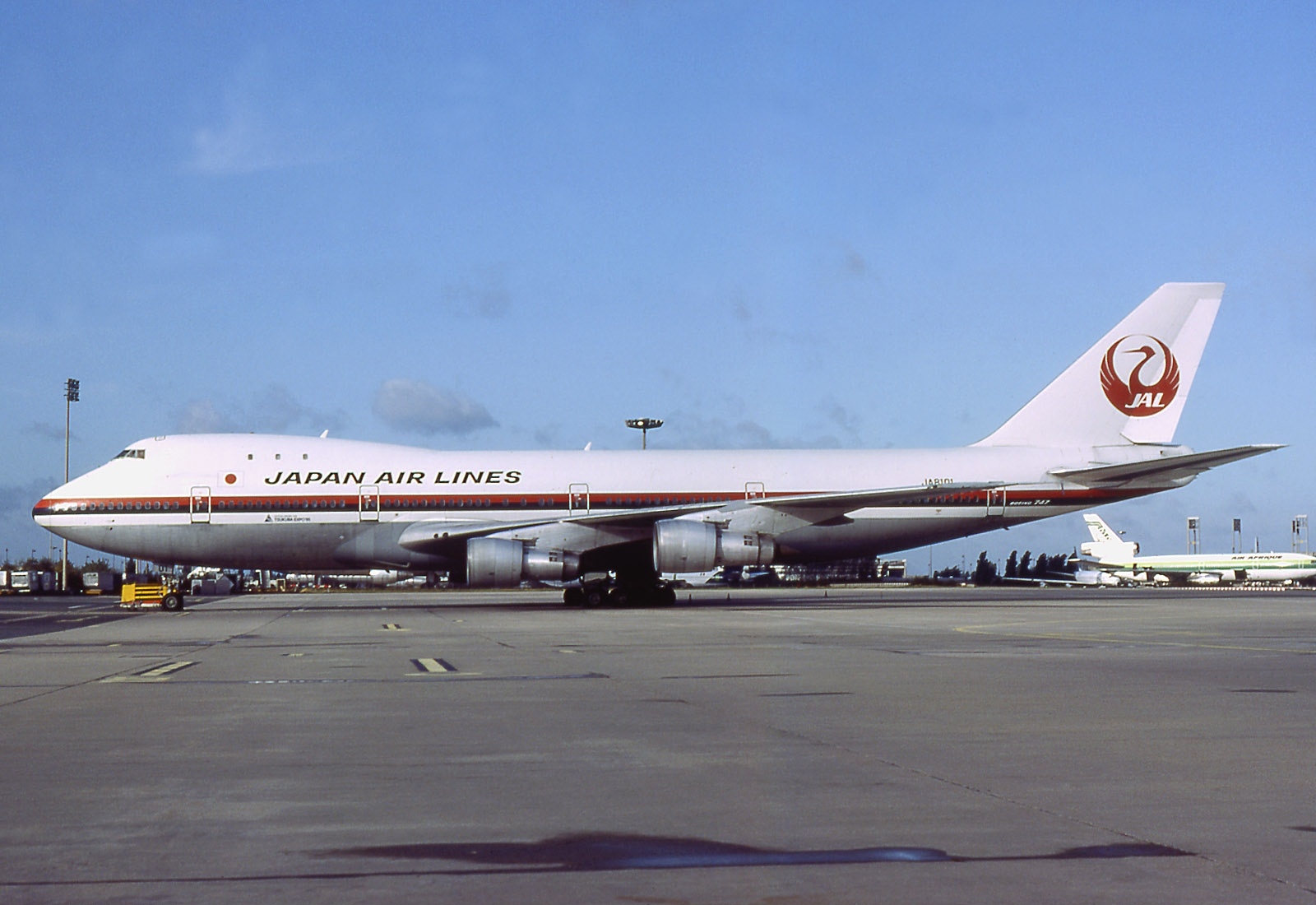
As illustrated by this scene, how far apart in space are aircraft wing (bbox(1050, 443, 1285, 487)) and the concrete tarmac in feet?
66.6

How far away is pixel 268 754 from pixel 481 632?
14.0 metres

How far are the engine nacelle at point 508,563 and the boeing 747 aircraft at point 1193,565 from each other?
88.3 m

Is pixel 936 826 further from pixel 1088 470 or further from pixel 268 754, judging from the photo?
pixel 1088 470

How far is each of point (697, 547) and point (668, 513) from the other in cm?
119

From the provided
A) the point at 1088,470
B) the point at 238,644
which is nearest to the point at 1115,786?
the point at 238,644

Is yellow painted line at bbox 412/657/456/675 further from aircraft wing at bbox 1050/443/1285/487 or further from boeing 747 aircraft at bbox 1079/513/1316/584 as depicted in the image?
boeing 747 aircraft at bbox 1079/513/1316/584

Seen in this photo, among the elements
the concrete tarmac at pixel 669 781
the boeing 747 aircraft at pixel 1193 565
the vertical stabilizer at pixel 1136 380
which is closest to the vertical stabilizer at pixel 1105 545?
the boeing 747 aircraft at pixel 1193 565

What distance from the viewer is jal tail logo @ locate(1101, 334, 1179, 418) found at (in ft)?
119

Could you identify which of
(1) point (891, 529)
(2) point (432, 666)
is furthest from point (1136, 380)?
(2) point (432, 666)

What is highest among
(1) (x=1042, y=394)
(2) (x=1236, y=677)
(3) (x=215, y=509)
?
(1) (x=1042, y=394)

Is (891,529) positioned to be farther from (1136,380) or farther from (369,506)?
(369,506)

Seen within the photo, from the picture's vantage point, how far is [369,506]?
3262 cm

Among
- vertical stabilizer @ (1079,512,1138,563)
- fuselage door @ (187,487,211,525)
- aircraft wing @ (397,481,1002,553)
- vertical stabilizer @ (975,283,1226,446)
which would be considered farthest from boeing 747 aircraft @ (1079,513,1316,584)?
fuselage door @ (187,487,211,525)

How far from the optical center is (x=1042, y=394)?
120ft
